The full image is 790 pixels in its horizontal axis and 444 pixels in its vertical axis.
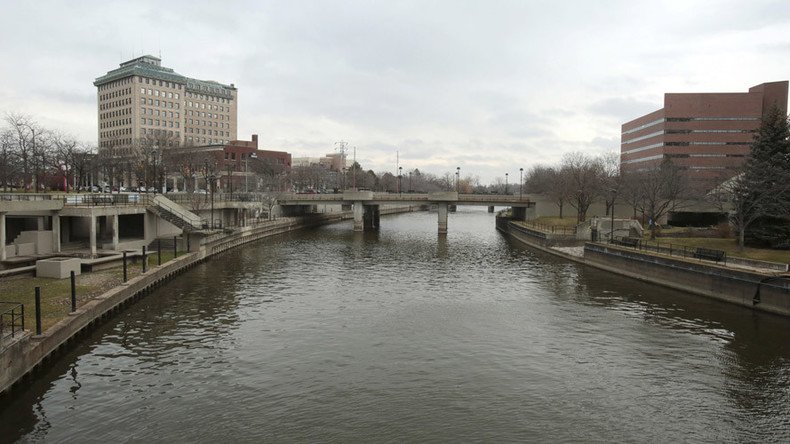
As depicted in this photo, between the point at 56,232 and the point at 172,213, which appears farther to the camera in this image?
the point at 172,213

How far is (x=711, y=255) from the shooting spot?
126 ft

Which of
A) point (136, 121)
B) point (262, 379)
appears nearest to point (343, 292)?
point (262, 379)

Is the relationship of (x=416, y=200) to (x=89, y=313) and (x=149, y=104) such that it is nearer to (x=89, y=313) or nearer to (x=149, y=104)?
(x=89, y=313)

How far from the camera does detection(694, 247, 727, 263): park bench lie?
37.5m

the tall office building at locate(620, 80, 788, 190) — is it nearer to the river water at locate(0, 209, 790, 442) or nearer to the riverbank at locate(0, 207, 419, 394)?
the river water at locate(0, 209, 790, 442)

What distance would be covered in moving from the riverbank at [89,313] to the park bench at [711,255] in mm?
40271

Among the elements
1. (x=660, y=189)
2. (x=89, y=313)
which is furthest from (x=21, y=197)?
(x=660, y=189)

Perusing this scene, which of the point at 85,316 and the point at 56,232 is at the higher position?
the point at 56,232

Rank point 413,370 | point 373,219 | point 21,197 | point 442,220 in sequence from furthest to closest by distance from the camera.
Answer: point 373,219, point 442,220, point 21,197, point 413,370

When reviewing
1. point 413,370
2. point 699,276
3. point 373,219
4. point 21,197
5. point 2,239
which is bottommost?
point 413,370

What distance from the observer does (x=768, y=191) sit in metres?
41.2

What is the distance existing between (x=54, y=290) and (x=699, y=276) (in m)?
41.8

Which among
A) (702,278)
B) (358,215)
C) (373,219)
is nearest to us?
(702,278)

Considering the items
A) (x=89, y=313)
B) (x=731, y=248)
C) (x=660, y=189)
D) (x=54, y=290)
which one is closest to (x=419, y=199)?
(x=660, y=189)
